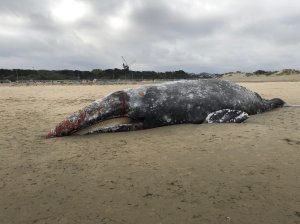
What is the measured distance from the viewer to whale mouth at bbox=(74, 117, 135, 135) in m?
6.87

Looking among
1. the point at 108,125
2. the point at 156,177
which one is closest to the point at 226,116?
the point at 108,125

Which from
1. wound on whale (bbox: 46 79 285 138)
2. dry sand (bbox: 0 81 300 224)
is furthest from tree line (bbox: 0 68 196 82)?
dry sand (bbox: 0 81 300 224)

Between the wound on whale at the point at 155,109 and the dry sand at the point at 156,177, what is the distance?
45 cm

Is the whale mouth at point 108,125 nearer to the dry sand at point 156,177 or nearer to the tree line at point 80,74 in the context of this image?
the dry sand at point 156,177

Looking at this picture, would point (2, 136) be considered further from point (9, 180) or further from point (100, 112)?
point (9, 180)

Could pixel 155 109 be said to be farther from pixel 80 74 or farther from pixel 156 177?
pixel 80 74

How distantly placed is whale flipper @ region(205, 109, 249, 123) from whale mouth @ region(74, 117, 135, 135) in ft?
5.01

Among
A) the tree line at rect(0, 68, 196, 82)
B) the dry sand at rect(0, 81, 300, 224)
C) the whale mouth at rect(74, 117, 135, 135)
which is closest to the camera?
the dry sand at rect(0, 81, 300, 224)

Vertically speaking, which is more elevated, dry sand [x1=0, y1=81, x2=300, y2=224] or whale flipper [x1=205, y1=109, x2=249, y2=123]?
whale flipper [x1=205, y1=109, x2=249, y2=123]

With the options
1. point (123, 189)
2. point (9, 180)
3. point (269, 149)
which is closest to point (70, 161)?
point (9, 180)

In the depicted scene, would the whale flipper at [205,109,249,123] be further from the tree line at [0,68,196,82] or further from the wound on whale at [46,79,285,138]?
the tree line at [0,68,196,82]

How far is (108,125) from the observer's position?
7.16 m

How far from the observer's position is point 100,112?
7.12m

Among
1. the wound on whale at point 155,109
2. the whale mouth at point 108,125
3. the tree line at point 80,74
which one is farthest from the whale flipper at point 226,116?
the tree line at point 80,74
